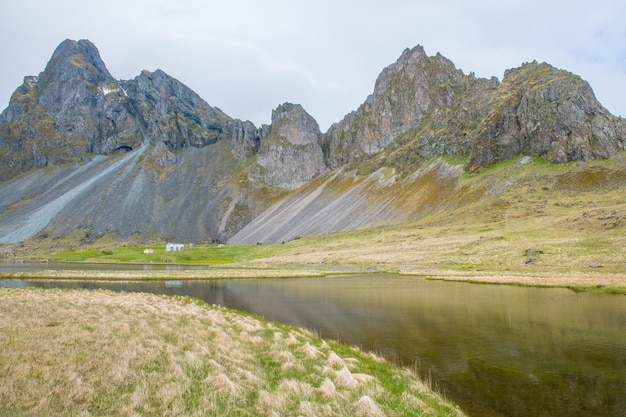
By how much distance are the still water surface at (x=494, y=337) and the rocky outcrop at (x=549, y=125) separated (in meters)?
134

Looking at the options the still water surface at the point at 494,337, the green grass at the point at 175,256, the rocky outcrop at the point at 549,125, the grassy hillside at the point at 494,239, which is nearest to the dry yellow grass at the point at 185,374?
the still water surface at the point at 494,337

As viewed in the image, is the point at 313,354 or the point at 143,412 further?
the point at 313,354

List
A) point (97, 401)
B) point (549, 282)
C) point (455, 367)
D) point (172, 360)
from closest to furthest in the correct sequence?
point (97, 401), point (172, 360), point (455, 367), point (549, 282)

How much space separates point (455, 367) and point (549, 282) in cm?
3559

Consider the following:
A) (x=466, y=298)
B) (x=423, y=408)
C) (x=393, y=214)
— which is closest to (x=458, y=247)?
(x=466, y=298)

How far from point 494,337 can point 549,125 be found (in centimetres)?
16437

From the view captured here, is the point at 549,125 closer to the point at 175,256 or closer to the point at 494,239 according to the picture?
the point at 494,239

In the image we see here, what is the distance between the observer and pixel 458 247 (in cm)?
9219

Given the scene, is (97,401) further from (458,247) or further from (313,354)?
(458,247)

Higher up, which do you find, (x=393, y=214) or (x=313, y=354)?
(x=393, y=214)

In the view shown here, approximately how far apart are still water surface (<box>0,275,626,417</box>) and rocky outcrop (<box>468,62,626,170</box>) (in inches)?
5288

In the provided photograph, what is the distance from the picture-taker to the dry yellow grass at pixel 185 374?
1053cm

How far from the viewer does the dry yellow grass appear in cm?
1053

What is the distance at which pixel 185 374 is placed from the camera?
43.7ft
